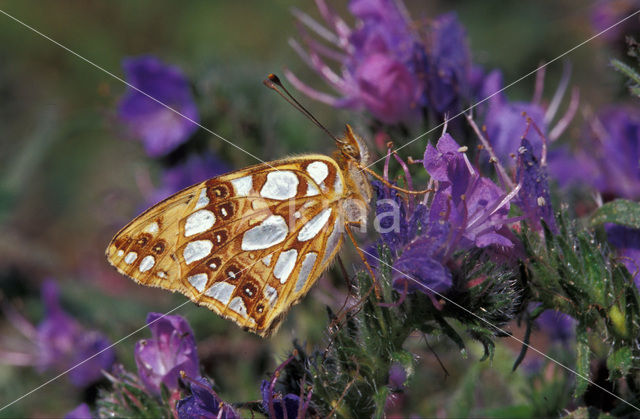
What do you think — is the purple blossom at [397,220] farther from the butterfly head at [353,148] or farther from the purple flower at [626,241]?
the purple flower at [626,241]

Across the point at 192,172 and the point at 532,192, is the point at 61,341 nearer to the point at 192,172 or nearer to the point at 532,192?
the point at 192,172

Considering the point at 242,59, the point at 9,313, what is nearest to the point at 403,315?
the point at 9,313

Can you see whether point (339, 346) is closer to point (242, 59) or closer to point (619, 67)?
point (619, 67)

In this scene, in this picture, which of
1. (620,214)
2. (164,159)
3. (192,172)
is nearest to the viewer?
(620,214)

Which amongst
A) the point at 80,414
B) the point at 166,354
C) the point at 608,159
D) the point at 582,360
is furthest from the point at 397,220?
the point at 608,159

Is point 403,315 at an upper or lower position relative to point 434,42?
lower
